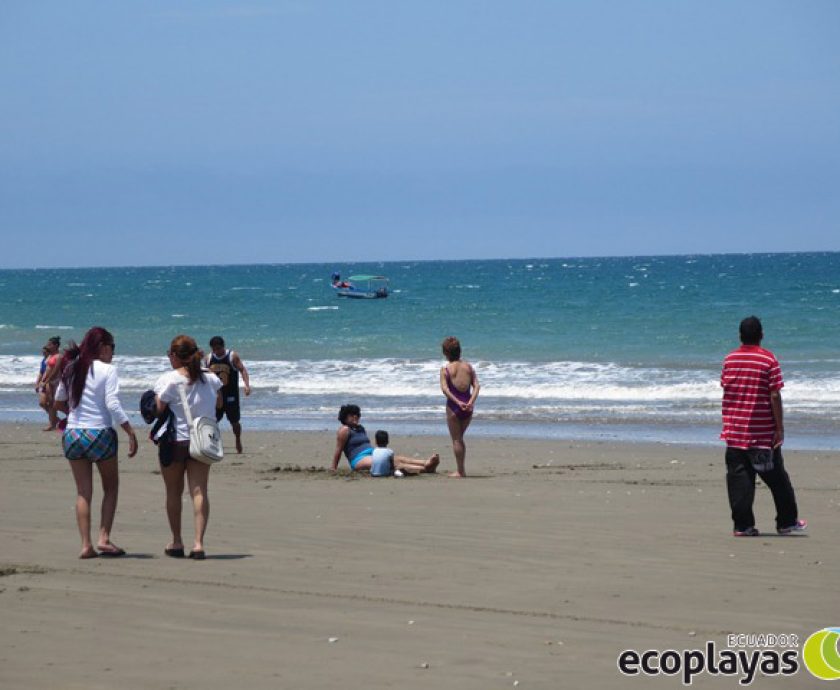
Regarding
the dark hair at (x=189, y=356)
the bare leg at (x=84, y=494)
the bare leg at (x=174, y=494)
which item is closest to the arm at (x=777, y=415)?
the dark hair at (x=189, y=356)

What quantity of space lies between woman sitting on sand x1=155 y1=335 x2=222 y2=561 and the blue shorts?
4.71 m

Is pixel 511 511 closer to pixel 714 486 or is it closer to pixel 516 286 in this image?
pixel 714 486

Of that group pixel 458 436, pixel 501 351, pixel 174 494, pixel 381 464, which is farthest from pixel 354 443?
pixel 501 351

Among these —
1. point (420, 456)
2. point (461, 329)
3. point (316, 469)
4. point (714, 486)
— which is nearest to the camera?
point (714, 486)

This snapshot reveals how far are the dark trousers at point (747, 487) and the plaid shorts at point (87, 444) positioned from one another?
4.25 metres

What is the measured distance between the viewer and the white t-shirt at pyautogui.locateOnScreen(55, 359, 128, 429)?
747cm

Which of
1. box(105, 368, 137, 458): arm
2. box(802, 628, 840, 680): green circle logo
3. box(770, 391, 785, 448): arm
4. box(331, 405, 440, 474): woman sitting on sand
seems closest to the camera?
box(802, 628, 840, 680): green circle logo

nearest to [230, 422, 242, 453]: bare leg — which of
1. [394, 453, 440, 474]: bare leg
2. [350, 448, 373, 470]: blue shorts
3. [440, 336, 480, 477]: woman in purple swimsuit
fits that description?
[350, 448, 373, 470]: blue shorts

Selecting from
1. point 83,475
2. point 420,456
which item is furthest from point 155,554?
point 420,456

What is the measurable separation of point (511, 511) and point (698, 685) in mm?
4624

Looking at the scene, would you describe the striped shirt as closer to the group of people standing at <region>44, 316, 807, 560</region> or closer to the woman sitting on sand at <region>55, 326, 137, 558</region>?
the group of people standing at <region>44, 316, 807, 560</region>

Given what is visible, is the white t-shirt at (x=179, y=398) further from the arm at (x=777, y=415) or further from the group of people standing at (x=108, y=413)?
the arm at (x=777, y=415)

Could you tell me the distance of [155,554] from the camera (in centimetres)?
790

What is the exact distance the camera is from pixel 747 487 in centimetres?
853
